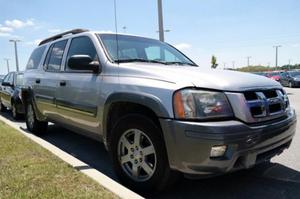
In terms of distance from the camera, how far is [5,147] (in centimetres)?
529

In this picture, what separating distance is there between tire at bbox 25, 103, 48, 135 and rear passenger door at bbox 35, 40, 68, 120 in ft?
2.00

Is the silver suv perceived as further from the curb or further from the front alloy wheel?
the curb

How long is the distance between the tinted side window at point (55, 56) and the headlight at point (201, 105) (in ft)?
10.0

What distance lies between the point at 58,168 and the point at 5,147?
5.58 feet

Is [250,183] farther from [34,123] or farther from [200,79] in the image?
[34,123]

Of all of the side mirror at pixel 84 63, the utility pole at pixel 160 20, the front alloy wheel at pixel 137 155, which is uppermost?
the utility pole at pixel 160 20

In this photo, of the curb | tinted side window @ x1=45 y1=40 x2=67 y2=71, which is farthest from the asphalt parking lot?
tinted side window @ x1=45 y1=40 x2=67 y2=71

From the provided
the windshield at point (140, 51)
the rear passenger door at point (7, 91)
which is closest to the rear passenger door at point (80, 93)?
the windshield at point (140, 51)

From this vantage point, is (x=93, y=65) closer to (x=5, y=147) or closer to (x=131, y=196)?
(x=131, y=196)

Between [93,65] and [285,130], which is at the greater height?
[93,65]

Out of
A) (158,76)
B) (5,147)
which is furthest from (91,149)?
(158,76)

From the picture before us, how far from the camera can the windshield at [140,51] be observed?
440cm

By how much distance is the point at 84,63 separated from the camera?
417 cm

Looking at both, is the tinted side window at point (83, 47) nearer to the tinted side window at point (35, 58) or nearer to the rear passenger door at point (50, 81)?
the rear passenger door at point (50, 81)
